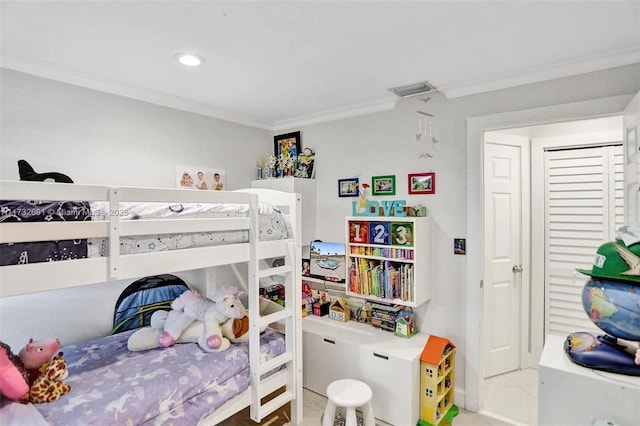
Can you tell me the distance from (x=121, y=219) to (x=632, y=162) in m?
2.63

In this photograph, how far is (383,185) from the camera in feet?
10.2

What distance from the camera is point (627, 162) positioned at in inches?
75.9

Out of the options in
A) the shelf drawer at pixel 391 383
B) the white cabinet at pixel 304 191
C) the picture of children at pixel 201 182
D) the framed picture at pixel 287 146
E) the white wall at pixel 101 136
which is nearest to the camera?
the white wall at pixel 101 136

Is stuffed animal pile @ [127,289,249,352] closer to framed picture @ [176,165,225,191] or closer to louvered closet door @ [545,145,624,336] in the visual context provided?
framed picture @ [176,165,225,191]

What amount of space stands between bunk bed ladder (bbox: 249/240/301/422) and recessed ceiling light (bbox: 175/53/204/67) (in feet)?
4.29

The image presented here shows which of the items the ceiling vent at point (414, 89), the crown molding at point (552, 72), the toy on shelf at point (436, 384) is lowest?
the toy on shelf at point (436, 384)

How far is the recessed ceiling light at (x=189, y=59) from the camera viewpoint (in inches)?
81.2

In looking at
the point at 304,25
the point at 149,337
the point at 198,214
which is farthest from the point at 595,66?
the point at 149,337

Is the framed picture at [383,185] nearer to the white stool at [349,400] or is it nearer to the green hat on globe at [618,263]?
the white stool at [349,400]

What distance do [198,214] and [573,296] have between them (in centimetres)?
317

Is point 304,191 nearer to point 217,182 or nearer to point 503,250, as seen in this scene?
point 217,182

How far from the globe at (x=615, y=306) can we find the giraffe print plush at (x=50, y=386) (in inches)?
93.5

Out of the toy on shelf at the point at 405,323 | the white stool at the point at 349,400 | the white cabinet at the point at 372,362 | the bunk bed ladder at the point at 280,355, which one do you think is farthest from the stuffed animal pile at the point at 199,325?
the toy on shelf at the point at 405,323

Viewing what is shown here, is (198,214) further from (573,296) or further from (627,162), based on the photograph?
(573,296)
